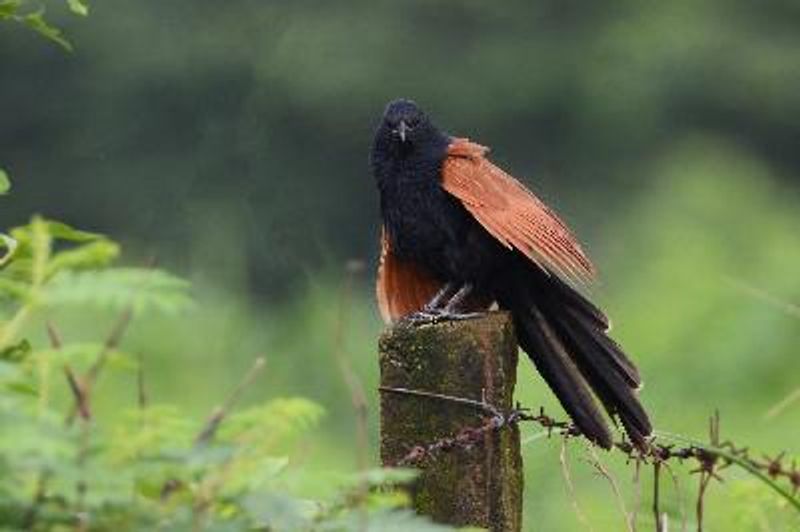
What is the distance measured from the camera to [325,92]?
23.8 metres

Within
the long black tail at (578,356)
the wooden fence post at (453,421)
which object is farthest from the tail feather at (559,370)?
the wooden fence post at (453,421)

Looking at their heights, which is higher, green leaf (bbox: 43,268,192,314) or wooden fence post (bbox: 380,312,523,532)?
wooden fence post (bbox: 380,312,523,532)

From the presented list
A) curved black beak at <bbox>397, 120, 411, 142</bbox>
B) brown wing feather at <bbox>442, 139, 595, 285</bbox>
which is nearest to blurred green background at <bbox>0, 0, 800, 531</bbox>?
curved black beak at <bbox>397, 120, 411, 142</bbox>

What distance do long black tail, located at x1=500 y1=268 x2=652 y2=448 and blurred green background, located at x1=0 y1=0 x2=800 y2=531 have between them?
8812 mm

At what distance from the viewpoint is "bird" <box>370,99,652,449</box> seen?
3838mm

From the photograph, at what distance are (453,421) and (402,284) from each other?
1.21m

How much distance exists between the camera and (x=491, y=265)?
14.3 ft

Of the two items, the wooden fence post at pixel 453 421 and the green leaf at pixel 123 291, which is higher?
the wooden fence post at pixel 453 421

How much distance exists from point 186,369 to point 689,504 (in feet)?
17.6

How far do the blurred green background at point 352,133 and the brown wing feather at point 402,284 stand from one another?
8259 millimetres

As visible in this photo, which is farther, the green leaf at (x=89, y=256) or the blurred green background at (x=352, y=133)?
the blurred green background at (x=352, y=133)

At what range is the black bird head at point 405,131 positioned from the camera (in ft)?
15.4

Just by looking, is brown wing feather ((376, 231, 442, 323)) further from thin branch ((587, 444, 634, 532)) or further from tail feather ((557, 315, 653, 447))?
thin branch ((587, 444, 634, 532))

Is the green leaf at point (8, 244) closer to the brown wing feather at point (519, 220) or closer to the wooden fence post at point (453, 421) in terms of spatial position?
the wooden fence post at point (453, 421)
